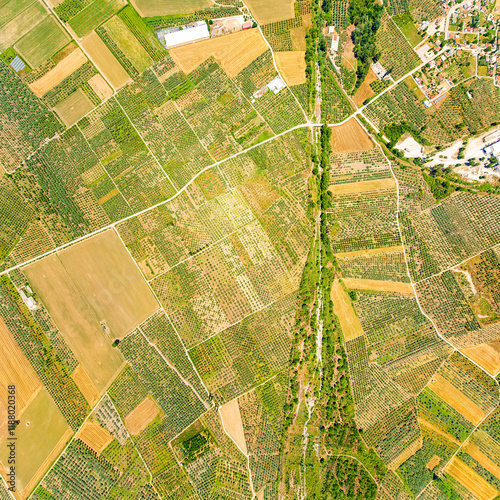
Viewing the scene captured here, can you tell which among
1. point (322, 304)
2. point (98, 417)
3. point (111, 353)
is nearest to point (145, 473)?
point (98, 417)

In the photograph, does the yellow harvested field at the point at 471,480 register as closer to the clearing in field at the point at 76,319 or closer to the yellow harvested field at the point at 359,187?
the yellow harvested field at the point at 359,187

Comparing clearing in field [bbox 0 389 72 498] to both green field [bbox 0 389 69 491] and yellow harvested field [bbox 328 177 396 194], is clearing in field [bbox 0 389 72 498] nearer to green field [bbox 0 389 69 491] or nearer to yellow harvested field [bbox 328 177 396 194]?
green field [bbox 0 389 69 491]

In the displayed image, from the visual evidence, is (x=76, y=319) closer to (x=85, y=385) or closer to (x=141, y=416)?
(x=85, y=385)

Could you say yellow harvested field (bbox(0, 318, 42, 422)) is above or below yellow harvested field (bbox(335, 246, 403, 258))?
above

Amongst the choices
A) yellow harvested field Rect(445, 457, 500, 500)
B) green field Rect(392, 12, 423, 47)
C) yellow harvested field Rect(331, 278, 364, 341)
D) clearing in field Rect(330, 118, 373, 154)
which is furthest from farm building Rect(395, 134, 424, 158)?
yellow harvested field Rect(445, 457, 500, 500)

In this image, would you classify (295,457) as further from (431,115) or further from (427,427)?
(431,115)
